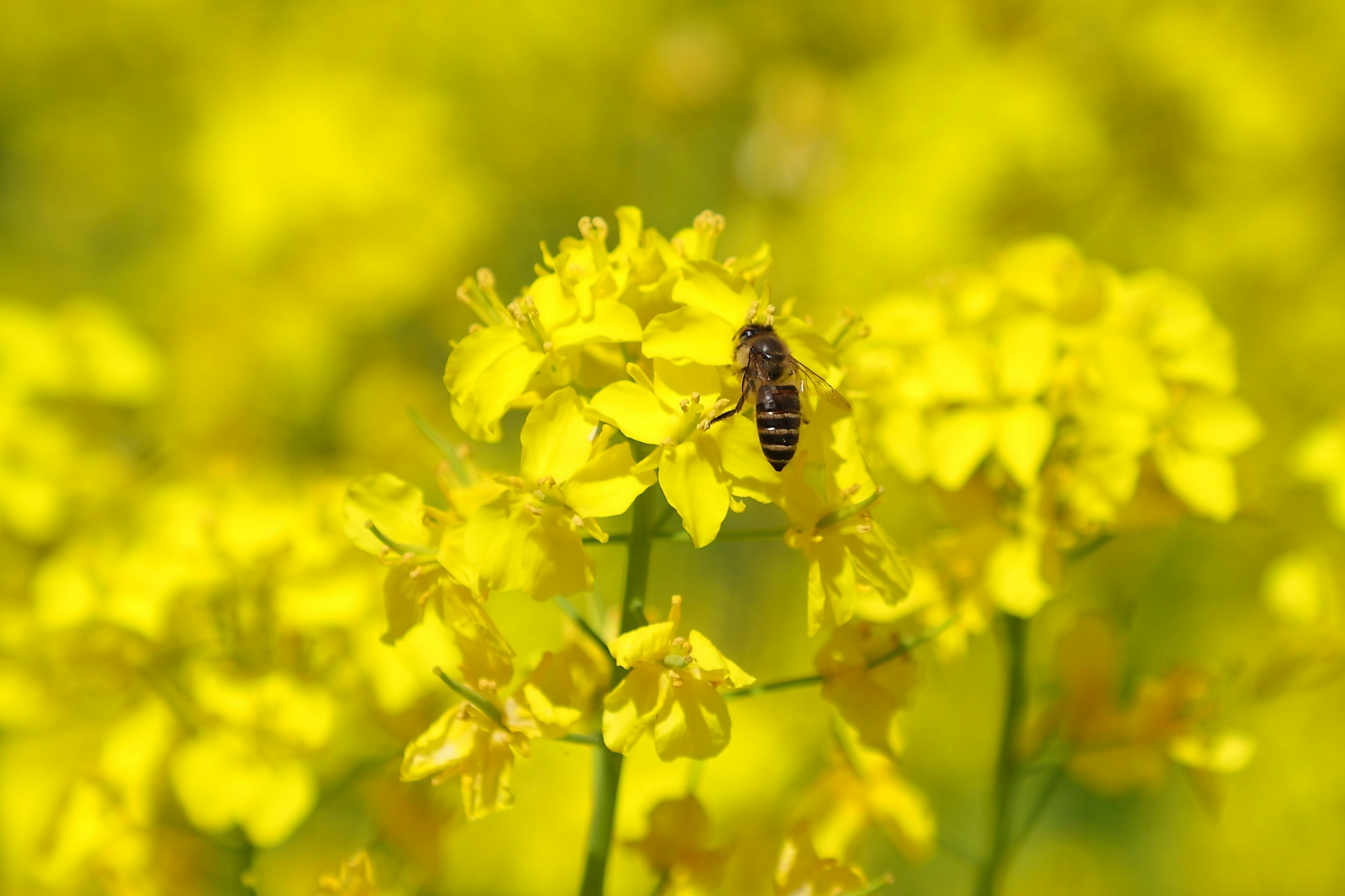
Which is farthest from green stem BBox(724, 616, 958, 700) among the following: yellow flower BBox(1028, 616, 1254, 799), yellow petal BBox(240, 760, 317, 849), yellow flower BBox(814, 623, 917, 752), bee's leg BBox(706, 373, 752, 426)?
yellow petal BBox(240, 760, 317, 849)

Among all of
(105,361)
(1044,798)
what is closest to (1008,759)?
(1044,798)

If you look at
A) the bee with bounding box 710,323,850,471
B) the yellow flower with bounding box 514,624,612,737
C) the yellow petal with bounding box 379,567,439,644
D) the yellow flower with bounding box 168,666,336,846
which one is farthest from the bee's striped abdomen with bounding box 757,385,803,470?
the yellow flower with bounding box 168,666,336,846

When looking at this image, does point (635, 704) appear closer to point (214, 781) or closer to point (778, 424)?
point (778, 424)

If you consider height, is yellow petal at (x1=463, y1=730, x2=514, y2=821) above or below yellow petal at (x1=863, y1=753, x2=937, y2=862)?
below

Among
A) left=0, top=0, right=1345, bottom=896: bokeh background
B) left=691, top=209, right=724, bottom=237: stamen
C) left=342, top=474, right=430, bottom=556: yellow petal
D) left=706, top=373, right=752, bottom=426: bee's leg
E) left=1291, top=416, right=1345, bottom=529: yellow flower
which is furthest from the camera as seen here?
left=1291, top=416, right=1345, bottom=529: yellow flower

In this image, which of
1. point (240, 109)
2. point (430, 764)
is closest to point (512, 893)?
point (430, 764)

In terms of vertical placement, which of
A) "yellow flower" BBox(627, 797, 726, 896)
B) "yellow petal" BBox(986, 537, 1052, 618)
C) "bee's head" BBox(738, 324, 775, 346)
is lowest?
"yellow flower" BBox(627, 797, 726, 896)

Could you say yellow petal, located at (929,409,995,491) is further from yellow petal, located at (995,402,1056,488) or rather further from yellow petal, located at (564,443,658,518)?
yellow petal, located at (564,443,658,518)

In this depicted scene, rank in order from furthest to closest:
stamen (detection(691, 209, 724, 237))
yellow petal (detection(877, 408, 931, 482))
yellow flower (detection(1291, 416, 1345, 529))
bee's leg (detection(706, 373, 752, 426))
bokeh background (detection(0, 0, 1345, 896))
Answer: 1. yellow flower (detection(1291, 416, 1345, 529))
2. bokeh background (detection(0, 0, 1345, 896))
3. yellow petal (detection(877, 408, 931, 482))
4. stamen (detection(691, 209, 724, 237))
5. bee's leg (detection(706, 373, 752, 426))

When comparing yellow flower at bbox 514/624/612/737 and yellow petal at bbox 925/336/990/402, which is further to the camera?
yellow petal at bbox 925/336/990/402
